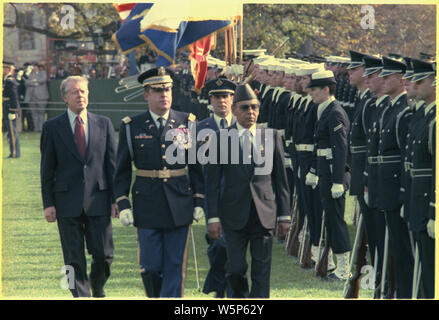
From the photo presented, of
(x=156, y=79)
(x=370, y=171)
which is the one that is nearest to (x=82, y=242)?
(x=156, y=79)

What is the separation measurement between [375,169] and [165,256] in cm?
206

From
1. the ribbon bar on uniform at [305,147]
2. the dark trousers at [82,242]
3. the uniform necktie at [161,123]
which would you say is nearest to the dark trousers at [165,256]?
the dark trousers at [82,242]

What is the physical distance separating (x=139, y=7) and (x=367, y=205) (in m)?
3.66

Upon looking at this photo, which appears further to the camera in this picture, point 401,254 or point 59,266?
point 59,266

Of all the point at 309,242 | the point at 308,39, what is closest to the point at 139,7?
the point at 309,242

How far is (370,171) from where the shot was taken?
859cm

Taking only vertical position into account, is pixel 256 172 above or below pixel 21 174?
above

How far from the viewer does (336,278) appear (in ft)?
33.7

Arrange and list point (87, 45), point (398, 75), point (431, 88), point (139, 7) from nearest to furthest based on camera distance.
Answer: point (431, 88) → point (398, 75) → point (139, 7) → point (87, 45)

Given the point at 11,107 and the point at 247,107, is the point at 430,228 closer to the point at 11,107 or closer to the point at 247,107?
the point at 247,107

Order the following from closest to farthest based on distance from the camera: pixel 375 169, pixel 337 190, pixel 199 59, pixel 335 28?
pixel 375 169, pixel 337 190, pixel 199 59, pixel 335 28

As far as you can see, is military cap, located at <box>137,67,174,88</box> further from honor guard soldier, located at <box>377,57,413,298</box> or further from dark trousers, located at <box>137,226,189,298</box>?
honor guard soldier, located at <box>377,57,413,298</box>

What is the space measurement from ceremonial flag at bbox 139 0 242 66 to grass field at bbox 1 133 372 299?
245 centimetres

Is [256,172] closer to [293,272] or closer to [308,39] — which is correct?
[293,272]
